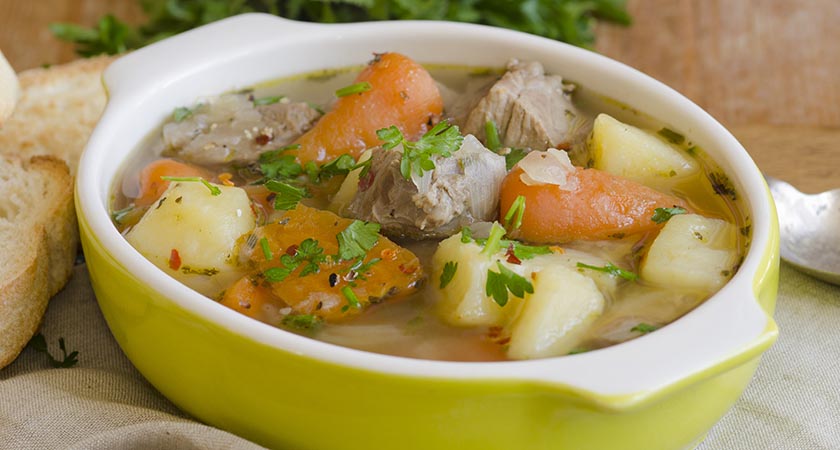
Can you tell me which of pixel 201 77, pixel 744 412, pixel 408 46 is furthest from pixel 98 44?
pixel 744 412

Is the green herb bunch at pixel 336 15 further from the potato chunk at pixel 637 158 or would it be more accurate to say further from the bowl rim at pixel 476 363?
the potato chunk at pixel 637 158

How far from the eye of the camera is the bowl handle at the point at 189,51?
2.70m

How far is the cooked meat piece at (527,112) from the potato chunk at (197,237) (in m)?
0.72

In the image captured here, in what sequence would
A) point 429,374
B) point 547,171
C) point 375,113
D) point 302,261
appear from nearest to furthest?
point 429,374, point 302,261, point 547,171, point 375,113

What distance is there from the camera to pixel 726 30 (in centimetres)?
470

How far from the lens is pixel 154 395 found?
2.39m

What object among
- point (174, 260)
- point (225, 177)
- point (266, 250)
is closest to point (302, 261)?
point (266, 250)

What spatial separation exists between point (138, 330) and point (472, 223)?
80 centimetres

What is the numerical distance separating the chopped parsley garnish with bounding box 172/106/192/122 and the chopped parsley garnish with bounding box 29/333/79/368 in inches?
27.2

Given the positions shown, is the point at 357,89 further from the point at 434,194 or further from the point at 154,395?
the point at 154,395

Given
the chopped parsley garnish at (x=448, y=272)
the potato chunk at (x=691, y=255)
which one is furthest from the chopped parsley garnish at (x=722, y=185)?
the chopped parsley garnish at (x=448, y=272)

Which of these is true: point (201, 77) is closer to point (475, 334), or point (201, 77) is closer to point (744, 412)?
point (475, 334)

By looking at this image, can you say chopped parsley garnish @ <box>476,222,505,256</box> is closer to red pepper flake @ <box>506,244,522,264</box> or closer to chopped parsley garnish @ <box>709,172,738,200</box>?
red pepper flake @ <box>506,244,522,264</box>

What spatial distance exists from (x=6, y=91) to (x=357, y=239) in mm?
1399
